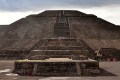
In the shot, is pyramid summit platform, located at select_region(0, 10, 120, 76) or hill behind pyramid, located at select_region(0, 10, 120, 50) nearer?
→ pyramid summit platform, located at select_region(0, 10, 120, 76)

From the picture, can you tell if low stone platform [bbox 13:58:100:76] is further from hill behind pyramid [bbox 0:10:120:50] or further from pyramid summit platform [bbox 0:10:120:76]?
hill behind pyramid [bbox 0:10:120:50]

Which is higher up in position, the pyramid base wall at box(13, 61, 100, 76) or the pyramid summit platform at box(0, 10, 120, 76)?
the pyramid summit platform at box(0, 10, 120, 76)

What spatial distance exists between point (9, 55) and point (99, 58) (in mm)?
15255

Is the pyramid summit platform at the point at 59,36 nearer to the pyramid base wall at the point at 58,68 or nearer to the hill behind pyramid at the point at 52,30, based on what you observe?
the hill behind pyramid at the point at 52,30

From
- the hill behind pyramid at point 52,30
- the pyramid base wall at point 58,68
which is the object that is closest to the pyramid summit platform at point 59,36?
the hill behind pyramid at point 52,30

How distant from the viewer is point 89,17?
85812 millimetres

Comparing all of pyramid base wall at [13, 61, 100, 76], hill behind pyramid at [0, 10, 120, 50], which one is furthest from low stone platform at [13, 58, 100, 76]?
hill behind pyramid at [0, 10, 120, 50]

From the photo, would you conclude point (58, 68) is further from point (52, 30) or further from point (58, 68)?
point (52, 30)

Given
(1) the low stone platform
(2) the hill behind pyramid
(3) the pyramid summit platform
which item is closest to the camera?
(1) the low stone platform

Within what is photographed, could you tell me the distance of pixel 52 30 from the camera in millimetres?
77188

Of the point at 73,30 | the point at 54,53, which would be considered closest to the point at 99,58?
the point at 54,53

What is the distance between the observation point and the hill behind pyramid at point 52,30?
7275cm

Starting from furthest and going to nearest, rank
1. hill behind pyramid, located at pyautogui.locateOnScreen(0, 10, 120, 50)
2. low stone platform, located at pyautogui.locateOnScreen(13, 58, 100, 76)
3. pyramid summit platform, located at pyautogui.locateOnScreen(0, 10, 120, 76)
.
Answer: hill behind pyramid, located at pyautogui.locateOnScreen(0, 10, 120, 50) < pyramid summit platform, located at pyautogui.locateOnScreen(0, 10, 120, 76) < low stone platform, located at pyautogui.locateOnScreen(13, 58, 100, 76)

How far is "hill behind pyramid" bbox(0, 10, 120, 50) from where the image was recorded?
239 ft
